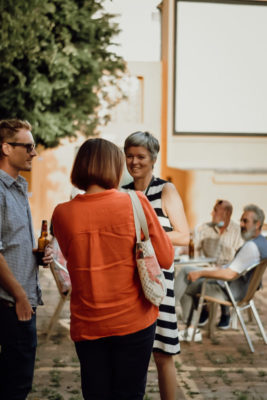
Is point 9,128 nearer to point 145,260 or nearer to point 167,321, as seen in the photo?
point 145,260

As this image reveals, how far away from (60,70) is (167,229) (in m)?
12.3

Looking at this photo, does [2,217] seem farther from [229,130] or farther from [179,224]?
[229,130]

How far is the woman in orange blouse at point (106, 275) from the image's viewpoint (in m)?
2.29

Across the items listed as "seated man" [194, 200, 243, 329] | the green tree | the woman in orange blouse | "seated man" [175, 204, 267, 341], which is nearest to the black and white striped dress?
the woman in orange blouse

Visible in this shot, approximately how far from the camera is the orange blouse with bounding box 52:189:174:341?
2.29m

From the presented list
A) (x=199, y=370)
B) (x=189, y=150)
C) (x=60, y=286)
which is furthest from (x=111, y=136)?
(x=199, y=370)

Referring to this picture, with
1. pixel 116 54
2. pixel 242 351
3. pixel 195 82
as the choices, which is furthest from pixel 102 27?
pixel 242 351

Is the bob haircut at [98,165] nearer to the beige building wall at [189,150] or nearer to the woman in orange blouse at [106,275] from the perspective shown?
the woman in orange blouse at [106,275]

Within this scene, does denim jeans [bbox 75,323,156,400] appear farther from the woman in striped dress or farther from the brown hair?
the brown hair

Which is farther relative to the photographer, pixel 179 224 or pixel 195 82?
pixel 195 82

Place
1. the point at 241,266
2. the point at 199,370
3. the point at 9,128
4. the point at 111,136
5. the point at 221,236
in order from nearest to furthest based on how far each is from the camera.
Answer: the point at 9,128
the point at 199,370
the point at 241,266
the point at 221,236
the point at 111,136

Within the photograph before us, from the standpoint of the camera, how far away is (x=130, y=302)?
7.68 ft

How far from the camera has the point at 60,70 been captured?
14766 mm

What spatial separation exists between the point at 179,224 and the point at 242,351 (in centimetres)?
278
